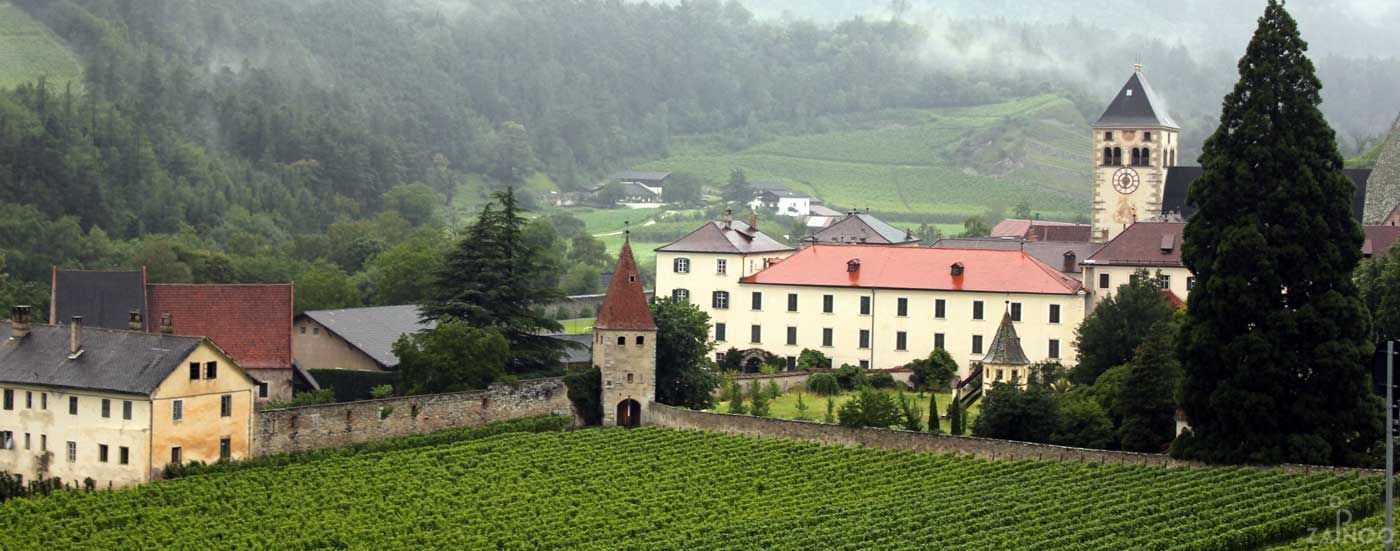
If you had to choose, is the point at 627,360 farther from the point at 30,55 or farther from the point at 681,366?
the point at 30,55

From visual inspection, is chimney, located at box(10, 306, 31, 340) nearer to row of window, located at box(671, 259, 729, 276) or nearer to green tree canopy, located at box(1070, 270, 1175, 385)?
row of window, located at box(671, 259, 729, 276)

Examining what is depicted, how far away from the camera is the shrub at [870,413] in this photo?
6644cm

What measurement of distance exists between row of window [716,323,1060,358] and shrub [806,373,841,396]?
6401 millimetres

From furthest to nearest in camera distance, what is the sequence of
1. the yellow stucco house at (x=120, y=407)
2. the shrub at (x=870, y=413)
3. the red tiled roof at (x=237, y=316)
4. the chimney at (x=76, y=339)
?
the red tiled roof at (x=237, y=316) < the shrub at (x=870, y=413) < the chimney at (x=76, y=339) < the yellow stucco house at (x=120, y=407)

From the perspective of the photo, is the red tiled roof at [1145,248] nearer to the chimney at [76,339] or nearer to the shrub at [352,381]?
the shrub at [352,381]

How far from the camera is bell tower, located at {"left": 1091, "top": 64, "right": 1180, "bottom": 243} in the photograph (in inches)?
4515

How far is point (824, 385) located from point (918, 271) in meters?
9.35

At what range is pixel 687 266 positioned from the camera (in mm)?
94188

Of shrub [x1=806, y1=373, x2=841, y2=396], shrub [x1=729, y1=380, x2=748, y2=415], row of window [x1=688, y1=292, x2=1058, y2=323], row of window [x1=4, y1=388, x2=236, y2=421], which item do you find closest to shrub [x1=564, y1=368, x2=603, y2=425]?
shrub [x1=729, y1=380, x2=748, y2=415]

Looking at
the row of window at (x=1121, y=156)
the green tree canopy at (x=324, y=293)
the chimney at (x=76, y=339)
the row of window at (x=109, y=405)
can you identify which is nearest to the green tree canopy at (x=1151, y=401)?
the row of window at (x=109, y=405)

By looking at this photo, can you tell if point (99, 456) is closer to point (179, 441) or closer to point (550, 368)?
point (179, 441)

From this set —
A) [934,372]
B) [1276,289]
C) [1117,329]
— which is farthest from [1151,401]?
[934,372]

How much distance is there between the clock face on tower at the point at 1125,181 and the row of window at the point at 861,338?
105ft

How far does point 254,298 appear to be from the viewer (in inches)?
2963
